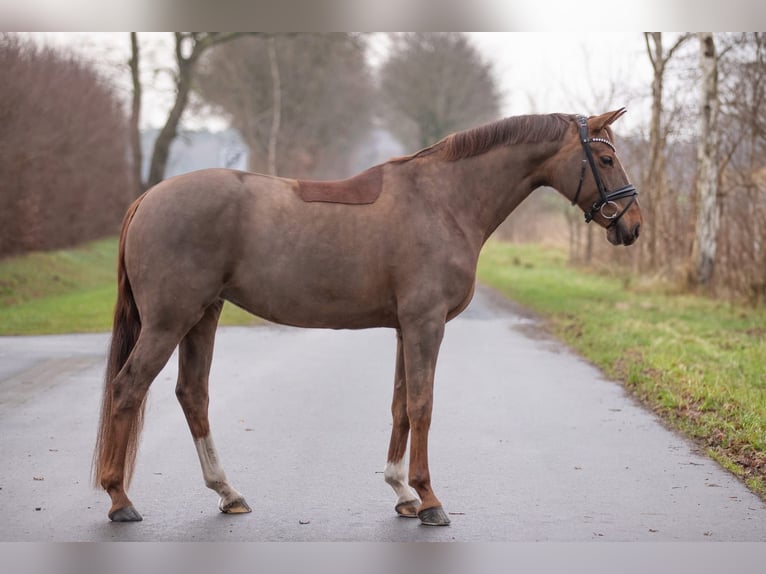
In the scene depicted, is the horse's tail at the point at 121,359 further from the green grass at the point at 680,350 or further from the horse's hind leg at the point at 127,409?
the green grass at the point at 680,350

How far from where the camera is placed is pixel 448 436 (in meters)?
6.48

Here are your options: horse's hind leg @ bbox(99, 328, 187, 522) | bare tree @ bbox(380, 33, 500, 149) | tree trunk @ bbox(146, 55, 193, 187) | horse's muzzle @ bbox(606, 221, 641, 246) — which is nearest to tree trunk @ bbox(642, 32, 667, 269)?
tree trunk @ bbox(146, 55, 193, 187)

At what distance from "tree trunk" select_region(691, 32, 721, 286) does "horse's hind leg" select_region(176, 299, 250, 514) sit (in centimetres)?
1123

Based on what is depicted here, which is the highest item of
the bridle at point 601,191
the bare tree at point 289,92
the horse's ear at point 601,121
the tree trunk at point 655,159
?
the bare tree at point 289,92

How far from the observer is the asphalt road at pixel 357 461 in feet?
15.1

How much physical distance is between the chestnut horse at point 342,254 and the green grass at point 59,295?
7.04 m

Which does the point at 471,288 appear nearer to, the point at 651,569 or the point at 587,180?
the point at 587,180

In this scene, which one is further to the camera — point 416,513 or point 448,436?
point 448,436

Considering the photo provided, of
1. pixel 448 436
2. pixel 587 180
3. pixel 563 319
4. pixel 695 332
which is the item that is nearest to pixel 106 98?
pixel 563 319

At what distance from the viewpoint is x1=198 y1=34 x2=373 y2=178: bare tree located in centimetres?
2897

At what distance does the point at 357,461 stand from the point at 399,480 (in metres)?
1.08

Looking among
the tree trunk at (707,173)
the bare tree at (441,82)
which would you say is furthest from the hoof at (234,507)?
the bare tree at (441,82)

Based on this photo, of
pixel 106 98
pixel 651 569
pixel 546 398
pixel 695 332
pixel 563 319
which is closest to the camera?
pixel 651 569

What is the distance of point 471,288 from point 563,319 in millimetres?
8603
